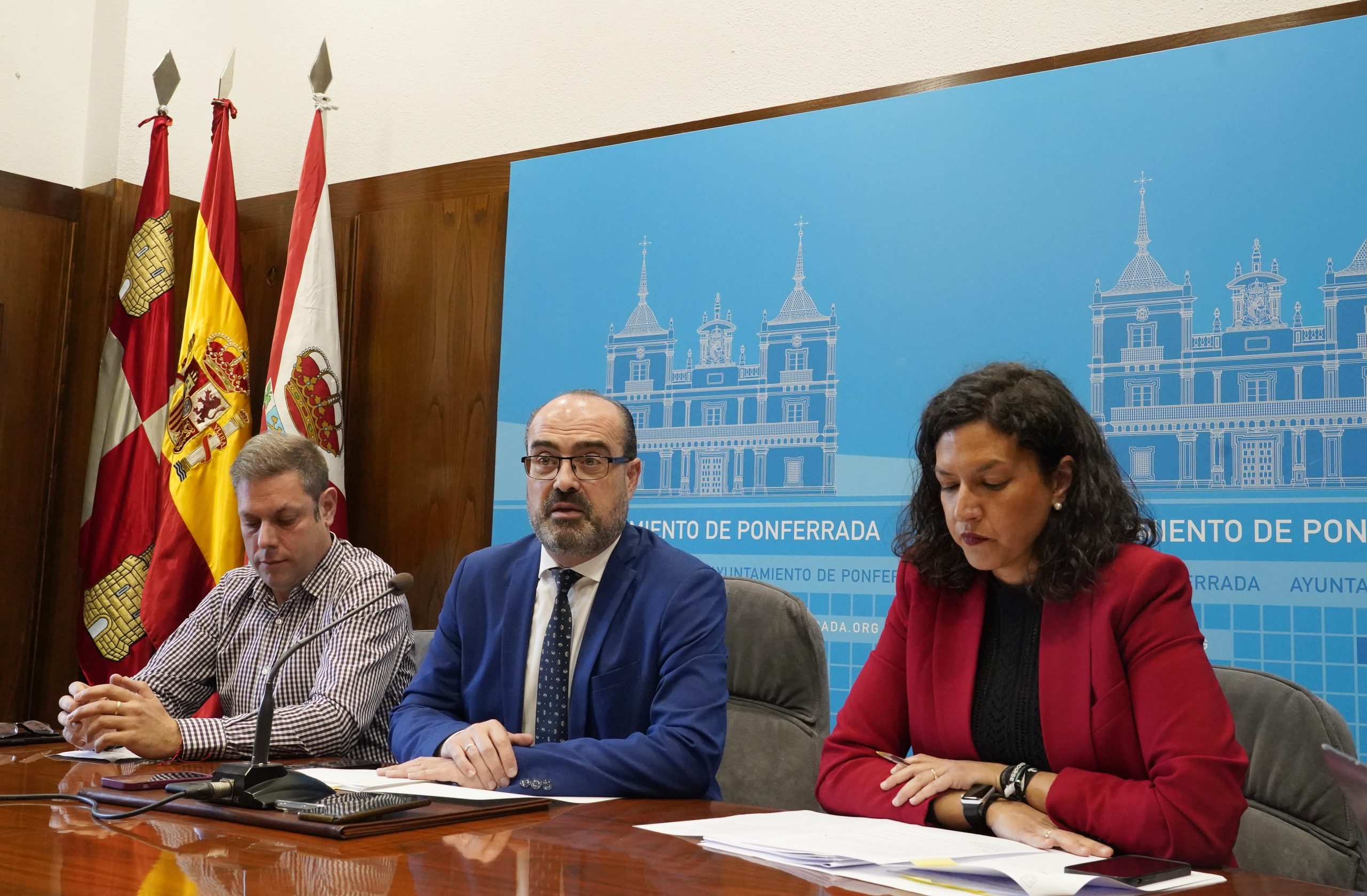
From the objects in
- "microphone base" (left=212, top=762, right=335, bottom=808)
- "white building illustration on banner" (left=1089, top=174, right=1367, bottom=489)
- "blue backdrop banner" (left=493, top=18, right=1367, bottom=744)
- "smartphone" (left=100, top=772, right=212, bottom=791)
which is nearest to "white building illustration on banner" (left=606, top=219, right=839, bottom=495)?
"blue backdrop banner" (left=493, top=18, right=1367, bottom=744)

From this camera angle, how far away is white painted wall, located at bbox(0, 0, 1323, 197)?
3205 millimetres

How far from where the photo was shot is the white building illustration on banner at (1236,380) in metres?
2.58

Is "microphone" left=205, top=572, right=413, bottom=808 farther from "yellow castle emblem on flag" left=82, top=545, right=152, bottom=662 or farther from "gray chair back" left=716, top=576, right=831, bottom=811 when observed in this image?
"yellow castle emblem on flag" left=82, top=545, right=152, bottom=662

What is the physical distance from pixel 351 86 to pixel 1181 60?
108 inches

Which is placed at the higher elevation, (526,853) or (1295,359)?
(1295,359)

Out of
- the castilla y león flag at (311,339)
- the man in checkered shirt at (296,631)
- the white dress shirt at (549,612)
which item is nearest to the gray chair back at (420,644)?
the man in checkered shirt at (296,631)

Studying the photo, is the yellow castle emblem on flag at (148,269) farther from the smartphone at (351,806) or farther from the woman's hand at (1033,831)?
the woman's hand at (1033,831)

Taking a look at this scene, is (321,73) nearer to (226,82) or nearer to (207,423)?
(226,82)

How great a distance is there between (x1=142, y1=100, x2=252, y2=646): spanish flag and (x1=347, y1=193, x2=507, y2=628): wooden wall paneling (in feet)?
1.27

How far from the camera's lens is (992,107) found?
306cm

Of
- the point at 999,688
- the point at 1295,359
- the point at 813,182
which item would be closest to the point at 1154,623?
the point at 999,688

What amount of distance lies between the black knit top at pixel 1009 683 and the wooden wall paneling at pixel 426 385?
6.89 feet

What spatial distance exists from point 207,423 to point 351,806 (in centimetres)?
270

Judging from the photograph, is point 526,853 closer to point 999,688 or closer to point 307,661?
point 999,688
